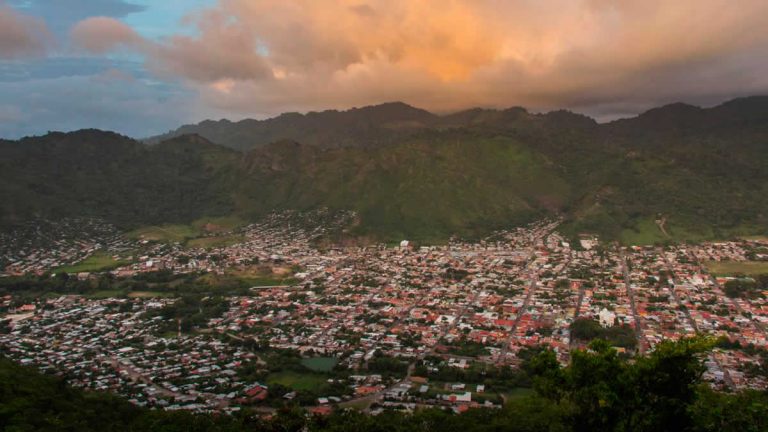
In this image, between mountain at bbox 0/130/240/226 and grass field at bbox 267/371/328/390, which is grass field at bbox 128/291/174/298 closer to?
grass field at bbox 267/371/328/390

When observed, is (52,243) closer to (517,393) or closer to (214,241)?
(214,241)

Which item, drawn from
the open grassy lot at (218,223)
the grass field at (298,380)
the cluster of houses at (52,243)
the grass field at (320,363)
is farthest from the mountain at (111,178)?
the grass field at (298,380)

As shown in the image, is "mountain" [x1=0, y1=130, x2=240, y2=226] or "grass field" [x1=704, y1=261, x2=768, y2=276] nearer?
"grass field" [x1=704, y1=261, x2=768, y2=276]

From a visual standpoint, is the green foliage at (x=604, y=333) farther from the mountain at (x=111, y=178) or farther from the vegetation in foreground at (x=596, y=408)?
the mountain at (x=111, y=178)

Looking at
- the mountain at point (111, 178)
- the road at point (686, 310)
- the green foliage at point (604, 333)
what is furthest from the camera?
the mountain at point (111, 178)

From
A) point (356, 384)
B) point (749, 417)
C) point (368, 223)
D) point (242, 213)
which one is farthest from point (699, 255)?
point (242, 213)

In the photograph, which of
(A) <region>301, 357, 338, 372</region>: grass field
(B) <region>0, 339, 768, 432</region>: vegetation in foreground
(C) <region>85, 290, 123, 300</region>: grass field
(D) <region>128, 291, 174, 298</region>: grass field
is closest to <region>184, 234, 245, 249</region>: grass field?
(D) <region>128, 291, 174, 298</region>: grass field
